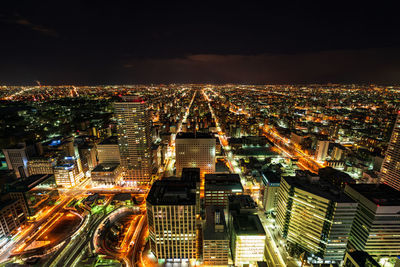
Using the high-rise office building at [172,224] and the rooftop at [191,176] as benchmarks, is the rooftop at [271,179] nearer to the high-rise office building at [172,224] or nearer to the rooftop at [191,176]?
the rooftop at [191,176]

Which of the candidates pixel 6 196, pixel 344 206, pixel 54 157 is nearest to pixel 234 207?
pixel 344 206

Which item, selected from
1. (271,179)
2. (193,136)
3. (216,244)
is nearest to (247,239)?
(216,244)

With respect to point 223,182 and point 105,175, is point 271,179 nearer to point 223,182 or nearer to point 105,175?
point 223,182

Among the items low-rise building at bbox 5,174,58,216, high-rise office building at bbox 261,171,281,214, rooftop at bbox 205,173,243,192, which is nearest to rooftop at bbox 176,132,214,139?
rooftop at bbox 205,173,243,192

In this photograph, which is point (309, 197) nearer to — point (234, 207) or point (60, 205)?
point (234, 207)

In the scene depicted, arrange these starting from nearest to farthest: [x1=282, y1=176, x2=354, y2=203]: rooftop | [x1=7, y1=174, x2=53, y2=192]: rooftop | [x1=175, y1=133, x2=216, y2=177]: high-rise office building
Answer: [x1=282, y1=176, x2=354, y2=203]: rooftop
[x1=7, y1=174, x2=53, y2=192]: rooftop
[x1=175, y1=133, x2=216, y2=177]: high-rise office building

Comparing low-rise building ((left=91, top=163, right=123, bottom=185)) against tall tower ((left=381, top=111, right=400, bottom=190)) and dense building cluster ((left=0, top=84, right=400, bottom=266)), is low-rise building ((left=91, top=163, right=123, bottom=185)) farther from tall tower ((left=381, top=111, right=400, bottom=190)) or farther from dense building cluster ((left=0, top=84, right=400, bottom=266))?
tall tower ((left=381, top=111, right=400, bottom=190))
